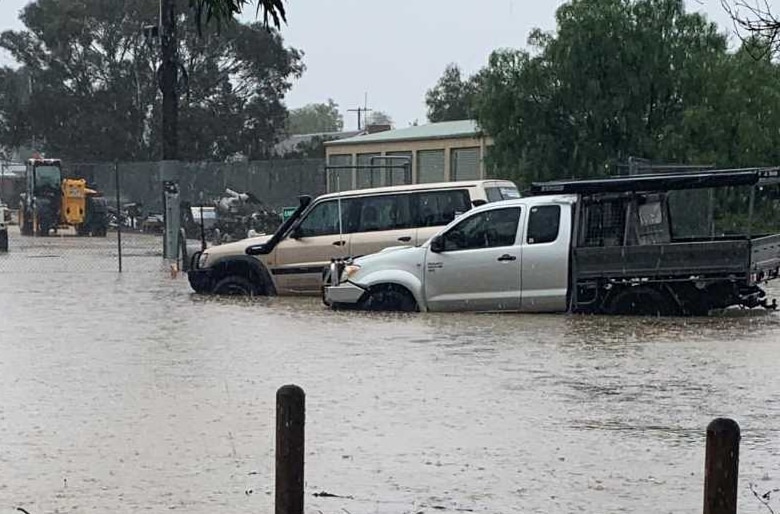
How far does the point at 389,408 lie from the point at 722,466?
5.38m

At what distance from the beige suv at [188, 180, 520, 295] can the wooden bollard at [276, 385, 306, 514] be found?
12.5 metres

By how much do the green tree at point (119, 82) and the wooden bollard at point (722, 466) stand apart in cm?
6544

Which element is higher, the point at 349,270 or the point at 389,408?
the point at 349,270

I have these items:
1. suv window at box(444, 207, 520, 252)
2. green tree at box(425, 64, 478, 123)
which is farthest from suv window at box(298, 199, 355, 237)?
green tree at box(425, 64, 478, 123)

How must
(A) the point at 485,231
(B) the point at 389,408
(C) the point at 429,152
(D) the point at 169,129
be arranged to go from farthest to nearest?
1. (C) the point at 429,152
2. (D) the point at 169,129
3. (A) the point at 485,231
4. (B) the point at 389,408

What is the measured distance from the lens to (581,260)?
50.8 ft

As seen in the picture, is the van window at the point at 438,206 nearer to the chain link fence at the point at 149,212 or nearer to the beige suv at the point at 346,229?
the beige suv at the point at 346,229

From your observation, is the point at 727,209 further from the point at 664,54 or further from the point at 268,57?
the point at 268,57

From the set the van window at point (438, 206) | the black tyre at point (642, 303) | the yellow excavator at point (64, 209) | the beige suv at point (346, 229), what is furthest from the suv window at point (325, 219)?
the yellow excavator at point (64, 209)

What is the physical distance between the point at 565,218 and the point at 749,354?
3.60 metres

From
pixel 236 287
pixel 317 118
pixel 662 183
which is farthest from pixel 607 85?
pixel 317 118

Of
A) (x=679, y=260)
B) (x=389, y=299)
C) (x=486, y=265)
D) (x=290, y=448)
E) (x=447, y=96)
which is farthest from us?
(x=447, y=96)

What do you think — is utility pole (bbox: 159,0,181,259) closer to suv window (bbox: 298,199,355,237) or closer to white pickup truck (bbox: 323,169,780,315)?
suv window (bbox: 298,199,355,237)

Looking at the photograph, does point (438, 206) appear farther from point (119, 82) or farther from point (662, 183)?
point (119, 82)
